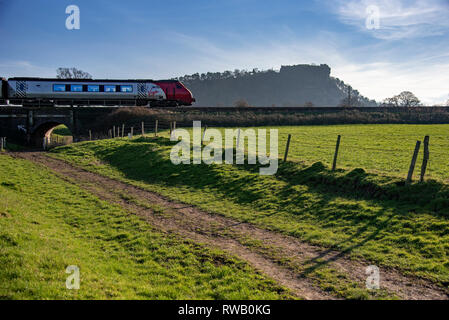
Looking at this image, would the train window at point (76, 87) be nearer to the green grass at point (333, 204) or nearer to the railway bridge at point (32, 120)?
the railway bridge at point (32, 120)

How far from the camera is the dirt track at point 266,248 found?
7.09 m

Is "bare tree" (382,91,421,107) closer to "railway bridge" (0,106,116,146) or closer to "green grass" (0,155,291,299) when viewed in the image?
"railway bridge" (0,106,116,146)

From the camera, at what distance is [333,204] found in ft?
42.1

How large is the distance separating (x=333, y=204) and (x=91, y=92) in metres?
38.4

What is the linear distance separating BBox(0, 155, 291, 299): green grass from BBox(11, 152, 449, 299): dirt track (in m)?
0.58

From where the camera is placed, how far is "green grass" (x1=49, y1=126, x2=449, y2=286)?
354 inches

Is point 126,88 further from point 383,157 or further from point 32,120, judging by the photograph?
point 383,157

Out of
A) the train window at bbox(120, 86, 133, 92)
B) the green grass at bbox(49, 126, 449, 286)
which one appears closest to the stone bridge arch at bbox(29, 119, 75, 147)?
the train window at bbox(120, 86, 133, 92)

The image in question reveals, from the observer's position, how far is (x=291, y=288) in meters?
6.98

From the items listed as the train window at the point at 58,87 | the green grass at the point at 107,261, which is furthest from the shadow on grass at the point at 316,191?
the train window at the point at 58,87

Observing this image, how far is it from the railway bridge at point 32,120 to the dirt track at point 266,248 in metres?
32.3

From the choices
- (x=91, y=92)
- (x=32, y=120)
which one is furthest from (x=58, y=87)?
(x=32, y=120)

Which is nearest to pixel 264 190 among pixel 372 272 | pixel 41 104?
pixel 372 272
